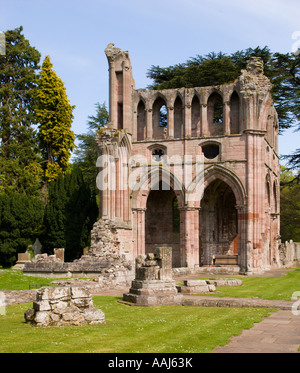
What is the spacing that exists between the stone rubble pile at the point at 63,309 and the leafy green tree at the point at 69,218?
76.3ft

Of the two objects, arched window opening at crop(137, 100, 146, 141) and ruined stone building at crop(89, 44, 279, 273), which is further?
arched window opening at crop(137, 100, 146, 141)

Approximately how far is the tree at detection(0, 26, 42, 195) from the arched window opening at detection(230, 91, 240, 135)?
14200 mm

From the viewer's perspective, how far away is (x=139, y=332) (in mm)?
9148

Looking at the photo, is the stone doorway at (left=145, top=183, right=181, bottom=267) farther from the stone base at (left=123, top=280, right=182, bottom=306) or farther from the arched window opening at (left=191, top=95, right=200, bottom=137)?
the stone base at (left=123, top=280, right=182, bottom=306)

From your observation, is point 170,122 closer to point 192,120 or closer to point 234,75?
point 192,120

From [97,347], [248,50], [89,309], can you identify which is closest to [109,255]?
[89,309]

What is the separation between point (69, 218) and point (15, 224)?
329 cm

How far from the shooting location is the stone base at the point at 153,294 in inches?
546

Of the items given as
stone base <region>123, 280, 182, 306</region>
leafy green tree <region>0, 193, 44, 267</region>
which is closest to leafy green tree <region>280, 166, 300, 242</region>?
leafy green tree <region>0, 193, 44, 267</region>

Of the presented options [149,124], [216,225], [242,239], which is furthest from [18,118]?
[242,239]

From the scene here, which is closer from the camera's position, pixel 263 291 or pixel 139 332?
pixel 139 332

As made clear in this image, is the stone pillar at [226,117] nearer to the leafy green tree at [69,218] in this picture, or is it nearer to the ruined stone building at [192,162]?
the ruined stone building at [192,162]

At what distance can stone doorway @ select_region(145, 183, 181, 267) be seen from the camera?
34750mm

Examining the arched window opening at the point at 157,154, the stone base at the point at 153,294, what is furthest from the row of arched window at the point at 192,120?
the stone base at the point at 153,294
